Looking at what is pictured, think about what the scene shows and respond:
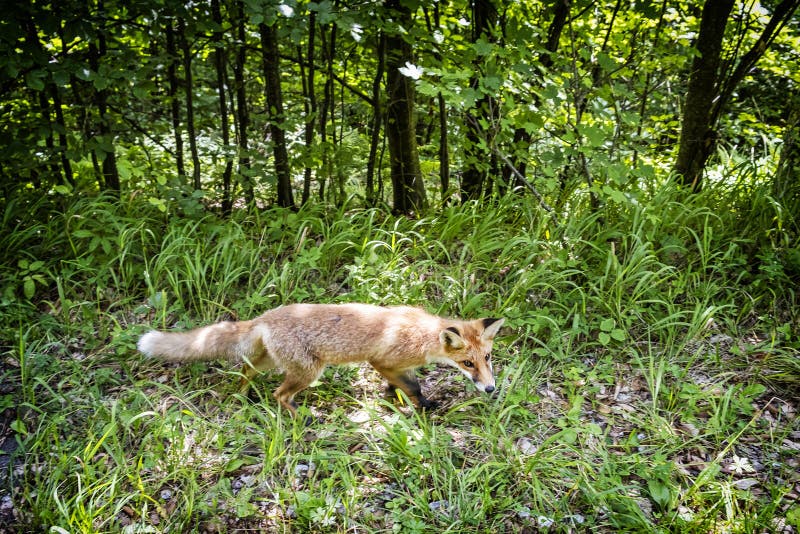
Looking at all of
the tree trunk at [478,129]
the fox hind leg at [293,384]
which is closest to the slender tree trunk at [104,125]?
the fox hind leg at [293,384]

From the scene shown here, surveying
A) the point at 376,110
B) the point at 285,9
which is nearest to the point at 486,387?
the point at 285,9

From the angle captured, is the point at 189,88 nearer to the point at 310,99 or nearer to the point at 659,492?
the point at 310,99

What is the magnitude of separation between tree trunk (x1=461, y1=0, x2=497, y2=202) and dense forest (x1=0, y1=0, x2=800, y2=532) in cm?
5

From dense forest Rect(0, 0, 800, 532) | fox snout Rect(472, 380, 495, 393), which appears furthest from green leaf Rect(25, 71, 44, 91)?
fox snout Rect(472, 380, 495, 393)

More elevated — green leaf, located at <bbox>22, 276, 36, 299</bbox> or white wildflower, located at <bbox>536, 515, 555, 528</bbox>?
green leaf, located at <bbox>22, 276, 36, 299</bbox>

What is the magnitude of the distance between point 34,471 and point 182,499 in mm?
1060

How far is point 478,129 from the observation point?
20.2 feet

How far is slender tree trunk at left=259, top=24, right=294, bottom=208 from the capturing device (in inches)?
243

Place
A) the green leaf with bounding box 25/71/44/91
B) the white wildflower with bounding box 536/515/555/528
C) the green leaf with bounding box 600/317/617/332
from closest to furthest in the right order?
the white wildflower with bounding box 536/515/555/528 < the green leaf with bounding box 25/71/44/91 < the green leaf with bounding box 600/317/617/332

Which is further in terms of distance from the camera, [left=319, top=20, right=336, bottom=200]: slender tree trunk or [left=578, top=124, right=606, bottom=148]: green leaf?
[left=319, top=20, right=336, bottom=200]: slender tree trunk

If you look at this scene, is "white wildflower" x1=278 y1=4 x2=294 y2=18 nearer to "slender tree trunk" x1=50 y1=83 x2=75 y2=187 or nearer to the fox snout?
"slender tree trunk" x1=50 y1=83 x2=75 y2=187

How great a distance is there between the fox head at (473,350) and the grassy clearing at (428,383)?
12.7 inches

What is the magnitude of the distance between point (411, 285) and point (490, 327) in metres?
1.49

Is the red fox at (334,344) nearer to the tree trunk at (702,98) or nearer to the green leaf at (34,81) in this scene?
the green leaf at (34,81)
